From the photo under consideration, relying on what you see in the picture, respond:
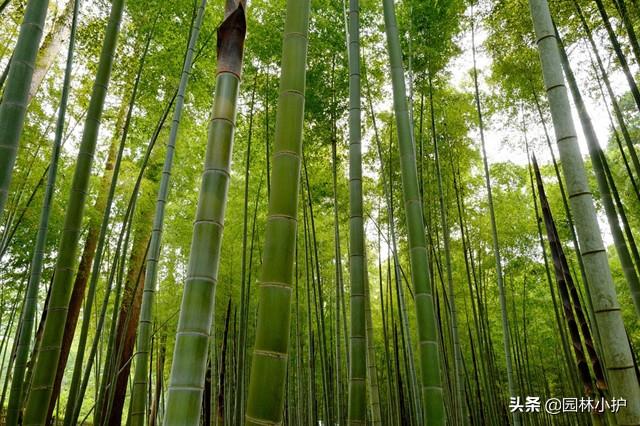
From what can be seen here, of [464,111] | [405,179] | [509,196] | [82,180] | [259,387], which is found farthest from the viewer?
[509,196]

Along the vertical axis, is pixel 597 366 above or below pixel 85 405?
above

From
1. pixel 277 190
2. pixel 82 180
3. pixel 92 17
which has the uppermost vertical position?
pixel 92 17

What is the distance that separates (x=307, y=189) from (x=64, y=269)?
310cm

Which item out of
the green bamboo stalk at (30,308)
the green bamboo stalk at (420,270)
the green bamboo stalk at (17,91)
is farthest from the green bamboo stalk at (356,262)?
the green bamboo stalk at (30,308)

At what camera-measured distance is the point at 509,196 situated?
767 cm

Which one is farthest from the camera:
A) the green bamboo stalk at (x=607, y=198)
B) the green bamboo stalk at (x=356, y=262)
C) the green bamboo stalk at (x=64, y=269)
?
the green bamboo stalk at (x=607, y=198)

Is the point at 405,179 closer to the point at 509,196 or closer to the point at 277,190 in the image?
the point at 277,190

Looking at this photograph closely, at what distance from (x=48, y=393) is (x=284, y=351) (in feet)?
3.90

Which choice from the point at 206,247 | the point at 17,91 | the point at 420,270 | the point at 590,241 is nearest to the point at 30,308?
the point at 17,91

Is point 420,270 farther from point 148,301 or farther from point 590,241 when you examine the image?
point 148,301

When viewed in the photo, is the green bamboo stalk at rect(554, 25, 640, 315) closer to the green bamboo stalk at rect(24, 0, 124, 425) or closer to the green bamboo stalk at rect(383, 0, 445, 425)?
the green bamboo stalk at rect(383, 0, 445, 425)

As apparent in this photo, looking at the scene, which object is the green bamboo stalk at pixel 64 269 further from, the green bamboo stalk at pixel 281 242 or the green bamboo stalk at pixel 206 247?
the green bamboo stalk at pixel 281 242

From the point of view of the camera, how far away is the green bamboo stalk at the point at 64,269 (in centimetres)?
163

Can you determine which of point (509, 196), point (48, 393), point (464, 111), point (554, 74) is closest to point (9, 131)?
point (48, 393)
